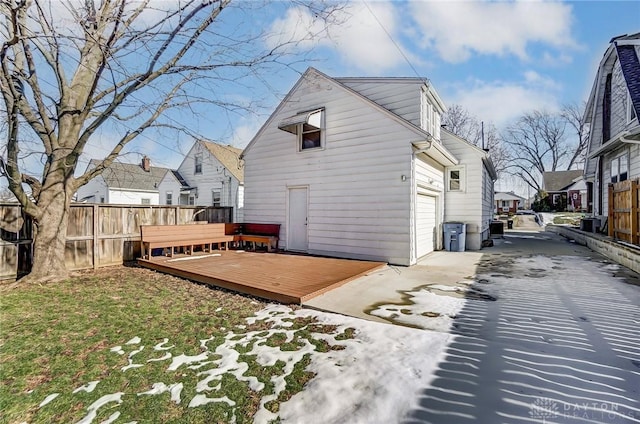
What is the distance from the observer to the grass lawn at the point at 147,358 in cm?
230

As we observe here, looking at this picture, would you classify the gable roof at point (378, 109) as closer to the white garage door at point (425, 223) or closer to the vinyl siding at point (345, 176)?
the vinyl siding at point (345, 176)

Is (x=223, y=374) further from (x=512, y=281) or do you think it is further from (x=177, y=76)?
(x=177, y=76)

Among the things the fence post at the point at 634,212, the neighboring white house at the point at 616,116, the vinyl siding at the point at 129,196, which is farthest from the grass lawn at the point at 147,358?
the vinyl siding at the point at 129,196

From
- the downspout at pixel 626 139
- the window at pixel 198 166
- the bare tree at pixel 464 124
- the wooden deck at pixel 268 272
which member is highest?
the bare tree at pixel 464 124

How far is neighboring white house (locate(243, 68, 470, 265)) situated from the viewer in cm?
796

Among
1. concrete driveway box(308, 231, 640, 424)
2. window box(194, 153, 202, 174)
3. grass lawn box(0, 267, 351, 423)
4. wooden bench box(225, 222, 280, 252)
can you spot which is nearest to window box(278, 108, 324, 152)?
wooden bench box(225, 222, 280, 252)

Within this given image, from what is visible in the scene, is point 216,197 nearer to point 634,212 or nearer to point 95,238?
point 95,238

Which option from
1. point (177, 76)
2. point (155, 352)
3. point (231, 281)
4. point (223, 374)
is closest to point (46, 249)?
point (231, 281)

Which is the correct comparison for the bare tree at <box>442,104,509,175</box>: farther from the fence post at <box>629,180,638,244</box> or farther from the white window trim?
the fence post at <box>629,180,638,244</box>

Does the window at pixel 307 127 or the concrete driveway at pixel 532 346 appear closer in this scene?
the concrete driveway at pixel 532 346

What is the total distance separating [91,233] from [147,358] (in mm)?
6271

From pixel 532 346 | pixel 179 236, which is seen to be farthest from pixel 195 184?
pixel 532 346

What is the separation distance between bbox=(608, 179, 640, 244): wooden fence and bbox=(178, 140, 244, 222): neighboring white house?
55.4 ft

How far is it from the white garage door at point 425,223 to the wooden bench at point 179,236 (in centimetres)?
604
